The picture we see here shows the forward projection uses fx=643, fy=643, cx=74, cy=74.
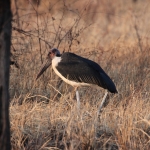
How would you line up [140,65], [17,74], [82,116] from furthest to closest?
[140,65]
[17,74]
[82,116]

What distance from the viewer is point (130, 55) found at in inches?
357

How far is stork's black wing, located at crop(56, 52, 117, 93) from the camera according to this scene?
6.75 m

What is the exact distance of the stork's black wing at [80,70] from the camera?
6.75 metres

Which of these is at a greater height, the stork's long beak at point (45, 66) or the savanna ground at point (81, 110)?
the stork's long beak at point (45, 66)

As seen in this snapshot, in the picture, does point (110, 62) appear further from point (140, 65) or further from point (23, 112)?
point (23, 112)

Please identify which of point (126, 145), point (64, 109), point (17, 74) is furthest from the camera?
point (17, 74)

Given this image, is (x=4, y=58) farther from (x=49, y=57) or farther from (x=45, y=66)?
(x=45, y=66)

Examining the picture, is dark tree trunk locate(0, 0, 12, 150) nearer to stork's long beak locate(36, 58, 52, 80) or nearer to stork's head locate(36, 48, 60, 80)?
stork's head locate(36, 48, 60, 80)

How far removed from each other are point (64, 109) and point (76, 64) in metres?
1.11

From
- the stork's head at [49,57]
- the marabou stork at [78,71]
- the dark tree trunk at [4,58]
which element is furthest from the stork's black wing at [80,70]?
the dark tree trunk at [4,58]

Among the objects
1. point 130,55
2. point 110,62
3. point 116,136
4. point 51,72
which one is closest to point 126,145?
point 116,136

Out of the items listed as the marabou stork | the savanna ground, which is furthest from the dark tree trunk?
the marabou stork

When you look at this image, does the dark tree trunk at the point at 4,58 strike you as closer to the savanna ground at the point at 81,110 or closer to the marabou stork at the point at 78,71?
the savanna ground at the point at 81,110

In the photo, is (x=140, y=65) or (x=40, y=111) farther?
(x=140, y=65)
